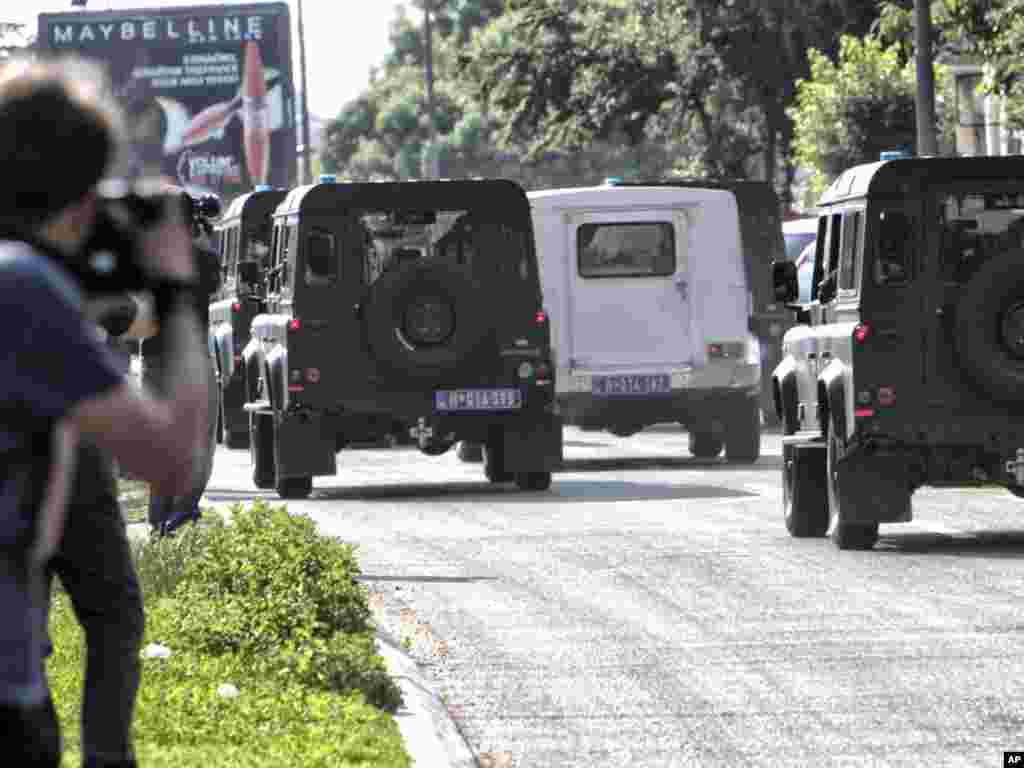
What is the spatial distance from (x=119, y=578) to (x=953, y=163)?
9.89 meters

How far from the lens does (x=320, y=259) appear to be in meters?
20.9

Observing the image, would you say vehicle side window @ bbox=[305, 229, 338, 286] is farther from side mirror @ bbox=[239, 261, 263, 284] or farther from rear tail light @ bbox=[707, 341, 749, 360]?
rear tail light @ bbox=[707, 341, 749, 360]

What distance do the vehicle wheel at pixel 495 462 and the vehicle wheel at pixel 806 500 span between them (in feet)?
16.9

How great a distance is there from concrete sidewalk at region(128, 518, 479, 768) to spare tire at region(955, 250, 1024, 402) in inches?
202

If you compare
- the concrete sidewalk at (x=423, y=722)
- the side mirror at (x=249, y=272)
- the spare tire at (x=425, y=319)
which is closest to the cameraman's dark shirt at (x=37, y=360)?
the concrete sidewalk at (x=423, y=722)

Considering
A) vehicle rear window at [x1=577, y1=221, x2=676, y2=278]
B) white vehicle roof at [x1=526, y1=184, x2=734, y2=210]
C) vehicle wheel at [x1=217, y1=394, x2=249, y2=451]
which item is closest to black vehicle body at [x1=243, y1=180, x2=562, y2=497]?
white vehicle roof at [x1=526, y1=184, x2=734, y2=210]

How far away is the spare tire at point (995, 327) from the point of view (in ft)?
49.4

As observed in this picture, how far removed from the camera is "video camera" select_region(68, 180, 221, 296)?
4152 millimetres

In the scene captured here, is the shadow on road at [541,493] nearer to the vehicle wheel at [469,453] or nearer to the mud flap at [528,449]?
the mud flap at [528,449]

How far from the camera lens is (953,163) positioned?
15.3m

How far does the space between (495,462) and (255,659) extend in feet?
39.4

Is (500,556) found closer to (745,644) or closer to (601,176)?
(745,644)

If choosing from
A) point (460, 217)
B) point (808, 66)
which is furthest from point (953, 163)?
point (808, 66)

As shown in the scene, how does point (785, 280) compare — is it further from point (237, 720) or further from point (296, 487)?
point (237, 720)
